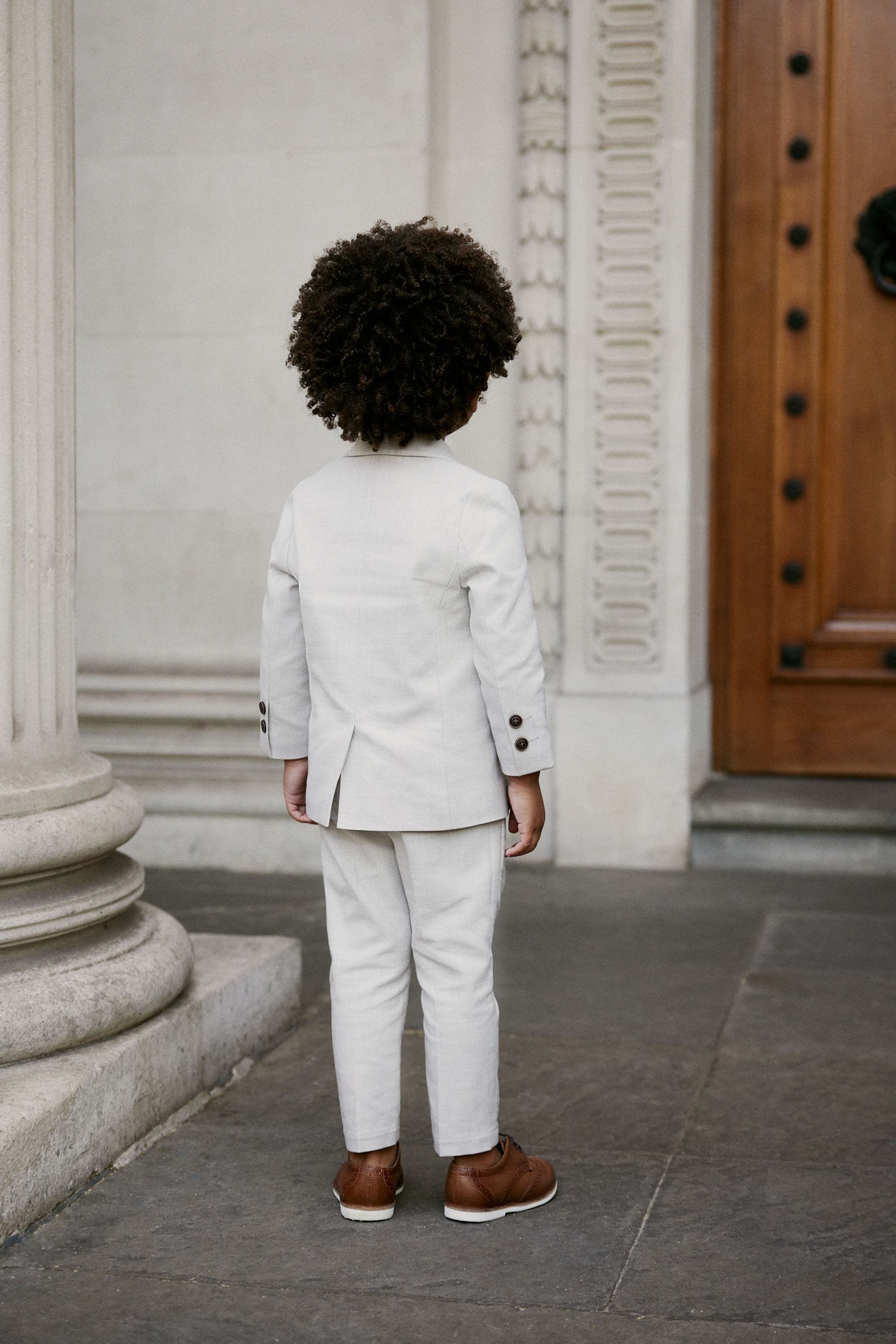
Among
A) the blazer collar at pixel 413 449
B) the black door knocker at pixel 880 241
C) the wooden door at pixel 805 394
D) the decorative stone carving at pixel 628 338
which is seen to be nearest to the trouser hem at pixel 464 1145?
the blazer collar at pixel 413 449

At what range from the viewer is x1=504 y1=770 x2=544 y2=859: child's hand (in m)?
2.79

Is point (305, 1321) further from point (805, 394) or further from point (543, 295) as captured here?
point (805, 394)

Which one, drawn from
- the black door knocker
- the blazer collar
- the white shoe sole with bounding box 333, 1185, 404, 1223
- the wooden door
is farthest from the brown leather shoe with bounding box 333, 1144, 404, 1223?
the black door knocker

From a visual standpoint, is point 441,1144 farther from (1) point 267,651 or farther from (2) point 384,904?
(1) point 267,651

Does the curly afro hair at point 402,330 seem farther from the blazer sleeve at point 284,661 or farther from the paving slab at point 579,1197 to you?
the paving slab at point 579,1197

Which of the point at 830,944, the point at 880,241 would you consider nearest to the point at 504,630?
the point at 830,944

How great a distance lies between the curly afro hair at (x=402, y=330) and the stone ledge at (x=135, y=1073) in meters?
1.29

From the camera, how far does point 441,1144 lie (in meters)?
2.86

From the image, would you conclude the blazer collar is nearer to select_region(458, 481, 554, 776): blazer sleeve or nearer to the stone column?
select_region(458, 481, 554, 776): blazer sleeve

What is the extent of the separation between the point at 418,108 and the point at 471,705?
12.4 ft

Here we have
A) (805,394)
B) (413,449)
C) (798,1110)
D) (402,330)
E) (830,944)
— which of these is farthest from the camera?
(805,394)

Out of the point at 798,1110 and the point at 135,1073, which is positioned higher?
the point at 135,1073

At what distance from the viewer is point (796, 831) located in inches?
236

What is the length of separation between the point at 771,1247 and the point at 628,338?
12.8 feet
